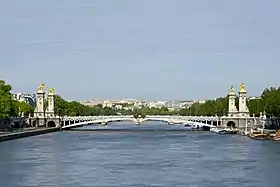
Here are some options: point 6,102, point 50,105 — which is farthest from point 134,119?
point 6,102

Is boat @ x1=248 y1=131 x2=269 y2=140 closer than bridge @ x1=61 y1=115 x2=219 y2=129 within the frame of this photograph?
Yes

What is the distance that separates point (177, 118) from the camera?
85.5 meters

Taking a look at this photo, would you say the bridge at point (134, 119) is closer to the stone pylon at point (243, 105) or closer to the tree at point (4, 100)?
the stone pylon at point (243, 105)

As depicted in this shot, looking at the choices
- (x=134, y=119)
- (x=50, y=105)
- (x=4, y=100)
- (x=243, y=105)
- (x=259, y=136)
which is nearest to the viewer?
(x=259, y=136)

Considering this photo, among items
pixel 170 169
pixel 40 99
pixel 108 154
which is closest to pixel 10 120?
pixel 40 99

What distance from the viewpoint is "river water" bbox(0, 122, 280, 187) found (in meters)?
30.1

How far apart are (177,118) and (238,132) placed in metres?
11.3

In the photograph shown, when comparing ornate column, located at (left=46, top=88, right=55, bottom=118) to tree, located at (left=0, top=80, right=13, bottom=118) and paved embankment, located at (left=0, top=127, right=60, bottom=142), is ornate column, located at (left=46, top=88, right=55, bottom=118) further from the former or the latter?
tree, located at (left=0, top=80, right=13, bottom=118)

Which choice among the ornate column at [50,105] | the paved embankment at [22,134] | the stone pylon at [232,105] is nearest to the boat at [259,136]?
the paved embankment at [22,134]

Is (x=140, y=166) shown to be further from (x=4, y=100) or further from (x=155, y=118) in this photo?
(x=155, y=118)

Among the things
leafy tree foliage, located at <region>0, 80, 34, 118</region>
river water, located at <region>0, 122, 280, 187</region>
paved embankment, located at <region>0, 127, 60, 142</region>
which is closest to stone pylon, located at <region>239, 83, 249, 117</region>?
paved embankment, located at <region>0, 127, 60, 142</region>

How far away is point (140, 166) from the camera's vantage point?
36.2 metres

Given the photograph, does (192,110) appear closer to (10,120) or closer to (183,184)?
(10,120)

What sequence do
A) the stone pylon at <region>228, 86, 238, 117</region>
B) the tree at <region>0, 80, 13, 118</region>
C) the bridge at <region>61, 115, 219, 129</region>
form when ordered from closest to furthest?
1. the tree at <region>0, 80, 13, 118</region>
2. the bridge at <region>61, 115, 219, 129</region>
3. the stone pylon at <region>228, 86, 238, 117</region>
